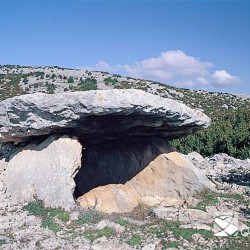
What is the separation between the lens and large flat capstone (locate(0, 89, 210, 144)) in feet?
28.0

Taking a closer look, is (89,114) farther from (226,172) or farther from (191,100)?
(191,100)

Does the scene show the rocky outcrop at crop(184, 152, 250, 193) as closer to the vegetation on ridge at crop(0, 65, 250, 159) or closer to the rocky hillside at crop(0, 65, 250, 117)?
the vegetation on ridge at crop(0, 65, 250, 159)

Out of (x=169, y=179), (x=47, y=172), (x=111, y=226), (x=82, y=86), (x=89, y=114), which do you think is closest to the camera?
(x=111, y=226)

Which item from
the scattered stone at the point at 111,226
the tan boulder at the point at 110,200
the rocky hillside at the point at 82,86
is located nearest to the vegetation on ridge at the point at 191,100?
the rocky hillside at the point at 82,86

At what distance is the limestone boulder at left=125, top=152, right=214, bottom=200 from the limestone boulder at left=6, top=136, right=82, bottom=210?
250 centimetres

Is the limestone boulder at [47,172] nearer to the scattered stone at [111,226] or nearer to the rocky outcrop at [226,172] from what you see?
the scattered stone at [111,226]

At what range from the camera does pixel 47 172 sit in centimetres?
918

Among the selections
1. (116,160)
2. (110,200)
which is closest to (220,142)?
(116,160)

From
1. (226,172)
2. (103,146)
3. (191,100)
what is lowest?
(226,172)

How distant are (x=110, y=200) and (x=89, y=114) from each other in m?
2.26

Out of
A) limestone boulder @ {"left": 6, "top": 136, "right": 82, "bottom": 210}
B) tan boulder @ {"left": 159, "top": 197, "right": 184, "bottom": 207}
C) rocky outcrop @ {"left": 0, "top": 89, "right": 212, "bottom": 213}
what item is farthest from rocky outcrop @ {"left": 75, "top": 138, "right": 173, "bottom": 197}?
limestone boulder @ {"left": 6, "top": 136, "right": 82, "bottom": 210}

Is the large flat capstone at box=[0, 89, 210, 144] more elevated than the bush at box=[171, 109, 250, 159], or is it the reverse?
the large flat capstone at box=[0, 89, 210, 144]

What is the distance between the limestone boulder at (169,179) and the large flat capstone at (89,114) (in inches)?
47.8

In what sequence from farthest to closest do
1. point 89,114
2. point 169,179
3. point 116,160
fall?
point 116,160 → point 169,179 → point 89,114
